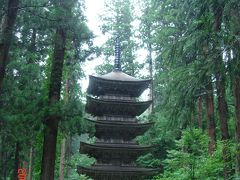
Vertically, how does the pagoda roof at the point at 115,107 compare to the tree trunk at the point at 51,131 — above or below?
above

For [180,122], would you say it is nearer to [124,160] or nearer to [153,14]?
[124,160]

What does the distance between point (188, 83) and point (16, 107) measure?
448 cm

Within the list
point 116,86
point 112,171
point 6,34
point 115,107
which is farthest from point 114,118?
point 6,34

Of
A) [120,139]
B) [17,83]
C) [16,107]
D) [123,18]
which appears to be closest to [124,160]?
[120,139]

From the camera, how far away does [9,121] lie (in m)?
7.89

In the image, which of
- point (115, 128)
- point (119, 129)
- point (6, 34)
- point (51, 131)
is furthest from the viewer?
point (119, 129)

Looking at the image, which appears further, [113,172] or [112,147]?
[112,147]

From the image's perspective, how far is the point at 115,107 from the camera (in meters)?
18.6

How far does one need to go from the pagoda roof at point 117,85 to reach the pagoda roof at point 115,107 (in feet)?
3.07

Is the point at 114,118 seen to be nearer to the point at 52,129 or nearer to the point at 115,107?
the point at 115,107

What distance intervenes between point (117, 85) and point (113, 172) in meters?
4.66

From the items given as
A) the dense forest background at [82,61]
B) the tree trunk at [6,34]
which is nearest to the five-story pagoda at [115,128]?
the dense forest background at [82,61]

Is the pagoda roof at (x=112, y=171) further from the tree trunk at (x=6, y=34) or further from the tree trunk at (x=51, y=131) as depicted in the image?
the tree trunk at (x=6, y=34)

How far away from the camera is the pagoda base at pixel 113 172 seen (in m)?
16.8
